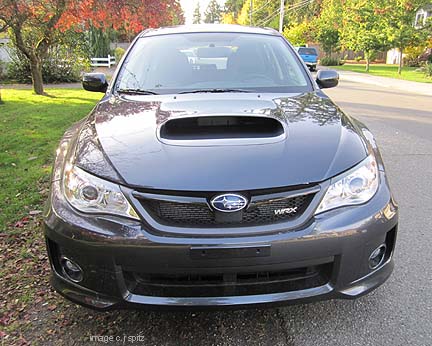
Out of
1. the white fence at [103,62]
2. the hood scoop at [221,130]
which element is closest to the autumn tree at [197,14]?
the white fence at [103,62]

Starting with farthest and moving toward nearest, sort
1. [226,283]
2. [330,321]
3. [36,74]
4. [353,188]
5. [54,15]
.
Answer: [36,74], [54,15], [330,321], [353,188], [226,283]

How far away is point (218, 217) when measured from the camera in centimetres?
179

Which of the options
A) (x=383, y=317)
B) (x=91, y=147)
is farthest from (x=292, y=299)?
(x=91, y=147)

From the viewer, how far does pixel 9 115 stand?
8.08 metres

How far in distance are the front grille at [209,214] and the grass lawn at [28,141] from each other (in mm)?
2206

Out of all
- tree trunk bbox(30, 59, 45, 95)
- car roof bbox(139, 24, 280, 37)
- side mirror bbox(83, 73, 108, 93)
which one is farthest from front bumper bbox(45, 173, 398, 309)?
tree trunk bbox(30, 59, 45, 95)

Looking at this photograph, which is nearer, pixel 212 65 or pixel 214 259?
pixel 214 259

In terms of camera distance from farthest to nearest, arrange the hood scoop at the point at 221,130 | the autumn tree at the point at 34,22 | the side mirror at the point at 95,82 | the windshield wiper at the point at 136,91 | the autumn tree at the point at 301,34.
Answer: the autumn tree at the point at 301,34 → the autumn tree at the point at 34,22 → the side mirror at the point at 95,82 → the windshield wiper at the point at 136,91 → the hood scoop at the point at 221,130

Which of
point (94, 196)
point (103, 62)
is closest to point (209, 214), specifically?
point (94, 196)

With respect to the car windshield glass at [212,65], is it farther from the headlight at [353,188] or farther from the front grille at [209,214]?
the front grille at [209,214]

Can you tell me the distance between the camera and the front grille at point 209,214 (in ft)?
5.89

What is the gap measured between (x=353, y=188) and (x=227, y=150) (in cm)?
64

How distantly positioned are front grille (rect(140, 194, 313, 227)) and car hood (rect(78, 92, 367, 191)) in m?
0.07

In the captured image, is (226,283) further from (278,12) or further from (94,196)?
(278,12)
